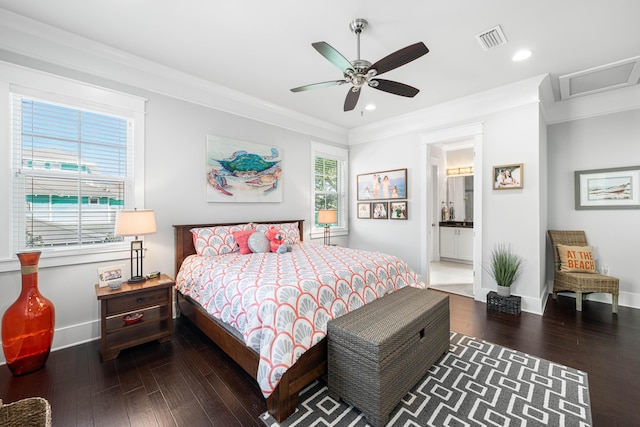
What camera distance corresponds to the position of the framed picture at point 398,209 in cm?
464

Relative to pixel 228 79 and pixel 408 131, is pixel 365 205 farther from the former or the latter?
pixel 228 79

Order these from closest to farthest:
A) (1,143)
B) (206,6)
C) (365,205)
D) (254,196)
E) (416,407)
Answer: (416,407)
(206,6)
(1,143)
(254,196)
(365,205)

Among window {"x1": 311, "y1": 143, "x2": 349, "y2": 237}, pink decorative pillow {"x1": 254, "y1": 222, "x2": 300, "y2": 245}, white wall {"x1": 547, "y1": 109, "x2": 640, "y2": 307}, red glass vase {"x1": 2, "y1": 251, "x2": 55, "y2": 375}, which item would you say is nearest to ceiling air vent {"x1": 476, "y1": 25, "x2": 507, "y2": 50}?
white wall {"x1": 547, "y1": 109, "x2": 640, "y2": 307}

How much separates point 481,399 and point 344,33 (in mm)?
3076

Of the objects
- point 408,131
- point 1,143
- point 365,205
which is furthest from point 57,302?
point 408,131

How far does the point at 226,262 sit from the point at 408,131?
3585mm

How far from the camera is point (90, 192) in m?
2.72

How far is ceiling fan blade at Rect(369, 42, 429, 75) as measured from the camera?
196cm

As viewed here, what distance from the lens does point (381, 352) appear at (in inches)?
63.5

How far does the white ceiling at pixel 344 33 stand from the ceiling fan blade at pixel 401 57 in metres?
0.43

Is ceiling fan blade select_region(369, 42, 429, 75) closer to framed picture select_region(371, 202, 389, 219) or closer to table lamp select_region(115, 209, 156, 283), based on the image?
table lamp select_region(115, 209, 156, 283)

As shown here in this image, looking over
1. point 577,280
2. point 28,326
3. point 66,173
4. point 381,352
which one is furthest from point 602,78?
point 28,326

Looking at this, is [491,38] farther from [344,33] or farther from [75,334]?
[75,334]

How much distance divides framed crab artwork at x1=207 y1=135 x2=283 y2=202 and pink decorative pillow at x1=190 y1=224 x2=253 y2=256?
17.8 inches
